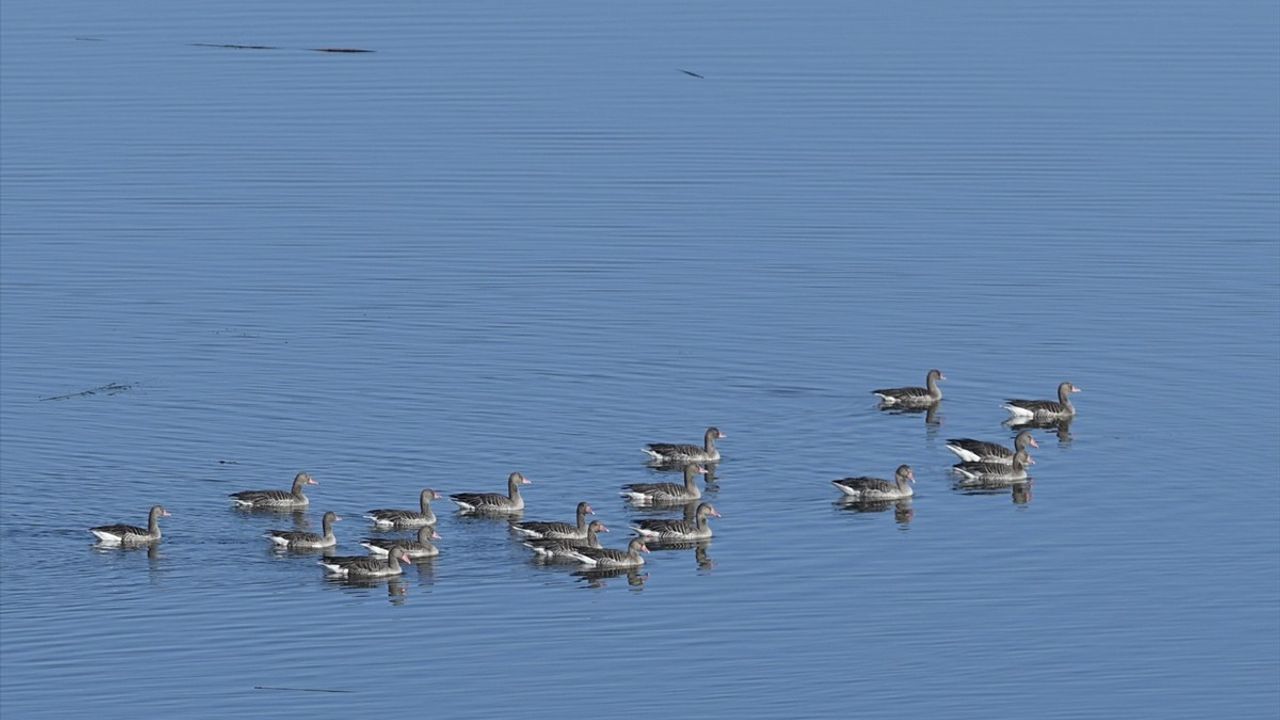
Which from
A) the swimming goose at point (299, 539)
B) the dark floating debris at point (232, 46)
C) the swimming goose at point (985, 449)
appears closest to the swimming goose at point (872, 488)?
the swimming goose at point (985, 449)

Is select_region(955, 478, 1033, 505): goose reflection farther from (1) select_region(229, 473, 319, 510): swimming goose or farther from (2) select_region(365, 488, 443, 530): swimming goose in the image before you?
(1) select_region(229, 473, 319, 510): swimming goose

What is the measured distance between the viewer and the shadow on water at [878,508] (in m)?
35.8

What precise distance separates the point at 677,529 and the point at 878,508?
2.92 m

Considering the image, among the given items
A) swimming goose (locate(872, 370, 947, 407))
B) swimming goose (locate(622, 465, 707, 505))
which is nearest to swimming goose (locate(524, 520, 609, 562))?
swimming goose (locate(622, 465, 707, 505))

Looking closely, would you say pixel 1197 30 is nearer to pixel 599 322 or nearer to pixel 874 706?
pixel 599 322

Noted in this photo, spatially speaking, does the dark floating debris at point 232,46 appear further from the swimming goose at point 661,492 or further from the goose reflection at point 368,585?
the goose reflection at point 368,585

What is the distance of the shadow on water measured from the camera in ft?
117

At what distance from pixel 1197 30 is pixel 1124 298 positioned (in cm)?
2775

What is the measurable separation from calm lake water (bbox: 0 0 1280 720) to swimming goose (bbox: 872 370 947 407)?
1.46ft

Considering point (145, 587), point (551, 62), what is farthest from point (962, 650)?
point (551, 62)

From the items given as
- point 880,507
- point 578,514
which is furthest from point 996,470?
point 578,514

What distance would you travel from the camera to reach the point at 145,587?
106 feet

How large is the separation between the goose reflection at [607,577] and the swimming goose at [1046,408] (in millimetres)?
8819

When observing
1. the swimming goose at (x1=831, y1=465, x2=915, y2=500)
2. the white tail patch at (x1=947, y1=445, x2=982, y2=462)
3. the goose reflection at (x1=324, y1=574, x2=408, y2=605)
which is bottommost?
the goose reflection at (x1=324, y1=574, x2=408, y2=605)
